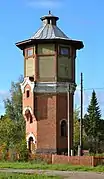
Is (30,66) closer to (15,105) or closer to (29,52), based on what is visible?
(29,52)

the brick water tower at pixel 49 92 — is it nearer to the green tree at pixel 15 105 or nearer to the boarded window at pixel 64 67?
the boarded window at pixel 64 67

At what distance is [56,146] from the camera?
4391 centimetres

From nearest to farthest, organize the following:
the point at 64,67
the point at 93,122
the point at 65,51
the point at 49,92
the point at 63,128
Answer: the point at 49,92 → the point at 63,128 → the point at 64,67 → the point at 65,51 → the point at 93,122

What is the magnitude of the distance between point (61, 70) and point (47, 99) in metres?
3.02

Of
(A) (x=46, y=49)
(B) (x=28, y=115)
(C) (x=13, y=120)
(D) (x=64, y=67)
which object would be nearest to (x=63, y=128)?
(B) (x=28, y=115)

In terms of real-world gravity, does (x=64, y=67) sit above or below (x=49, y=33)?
below

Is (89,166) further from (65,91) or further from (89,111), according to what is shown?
(89,111)

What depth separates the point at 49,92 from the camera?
146 feet

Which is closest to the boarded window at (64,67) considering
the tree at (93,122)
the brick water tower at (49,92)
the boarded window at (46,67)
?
the brick water tower at (49,92)

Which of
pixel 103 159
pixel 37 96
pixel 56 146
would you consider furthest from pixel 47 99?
pixel 103 159

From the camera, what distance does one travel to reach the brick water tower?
1741 inches

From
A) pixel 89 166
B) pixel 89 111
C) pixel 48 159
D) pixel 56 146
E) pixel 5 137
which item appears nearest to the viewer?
pixel 89 166

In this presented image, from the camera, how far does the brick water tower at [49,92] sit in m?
44.2

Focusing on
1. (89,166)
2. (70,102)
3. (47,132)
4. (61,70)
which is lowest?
(89,166)
